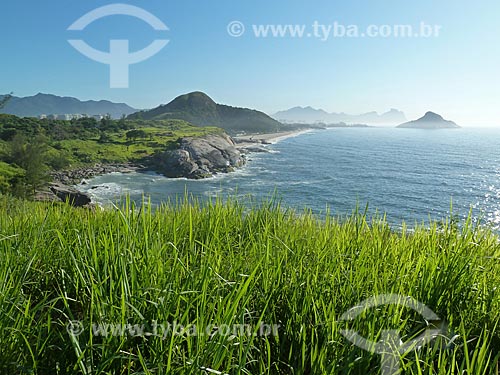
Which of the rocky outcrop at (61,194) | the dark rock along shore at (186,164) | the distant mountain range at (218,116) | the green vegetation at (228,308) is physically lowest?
the rocky outcrop at (61,194)

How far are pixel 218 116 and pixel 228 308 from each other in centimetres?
19064

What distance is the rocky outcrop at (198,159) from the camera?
2299 inches

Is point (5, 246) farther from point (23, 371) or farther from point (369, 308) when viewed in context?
point (369, 308)

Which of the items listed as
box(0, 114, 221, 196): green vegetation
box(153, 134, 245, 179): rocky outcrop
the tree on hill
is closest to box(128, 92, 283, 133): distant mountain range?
box(0, 114, 221, 196): green vegetation

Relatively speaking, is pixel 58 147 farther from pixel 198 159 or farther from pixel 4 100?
pixel 4 100

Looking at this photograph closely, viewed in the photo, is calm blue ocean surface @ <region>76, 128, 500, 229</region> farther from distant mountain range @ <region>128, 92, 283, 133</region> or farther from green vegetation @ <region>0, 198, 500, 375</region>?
distant mountain range @ <region>128, 92, 283, 133</region>

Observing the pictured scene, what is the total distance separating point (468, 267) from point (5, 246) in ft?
9.36

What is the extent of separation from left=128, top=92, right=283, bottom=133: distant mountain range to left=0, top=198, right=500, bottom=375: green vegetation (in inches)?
6384

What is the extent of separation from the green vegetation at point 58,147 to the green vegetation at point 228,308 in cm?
3370

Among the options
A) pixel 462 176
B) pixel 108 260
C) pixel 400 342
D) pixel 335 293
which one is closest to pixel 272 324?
pixel 335 293

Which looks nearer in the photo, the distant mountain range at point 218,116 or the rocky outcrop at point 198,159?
the rocky outcrop at point 198,159

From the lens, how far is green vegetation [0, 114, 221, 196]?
37.7 meters

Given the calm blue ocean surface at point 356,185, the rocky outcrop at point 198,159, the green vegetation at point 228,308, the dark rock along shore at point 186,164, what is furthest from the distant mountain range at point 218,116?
the green vegetation at point 228,308

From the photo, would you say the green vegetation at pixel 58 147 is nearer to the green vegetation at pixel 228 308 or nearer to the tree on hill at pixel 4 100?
the tree on hill at pixel 4 100
